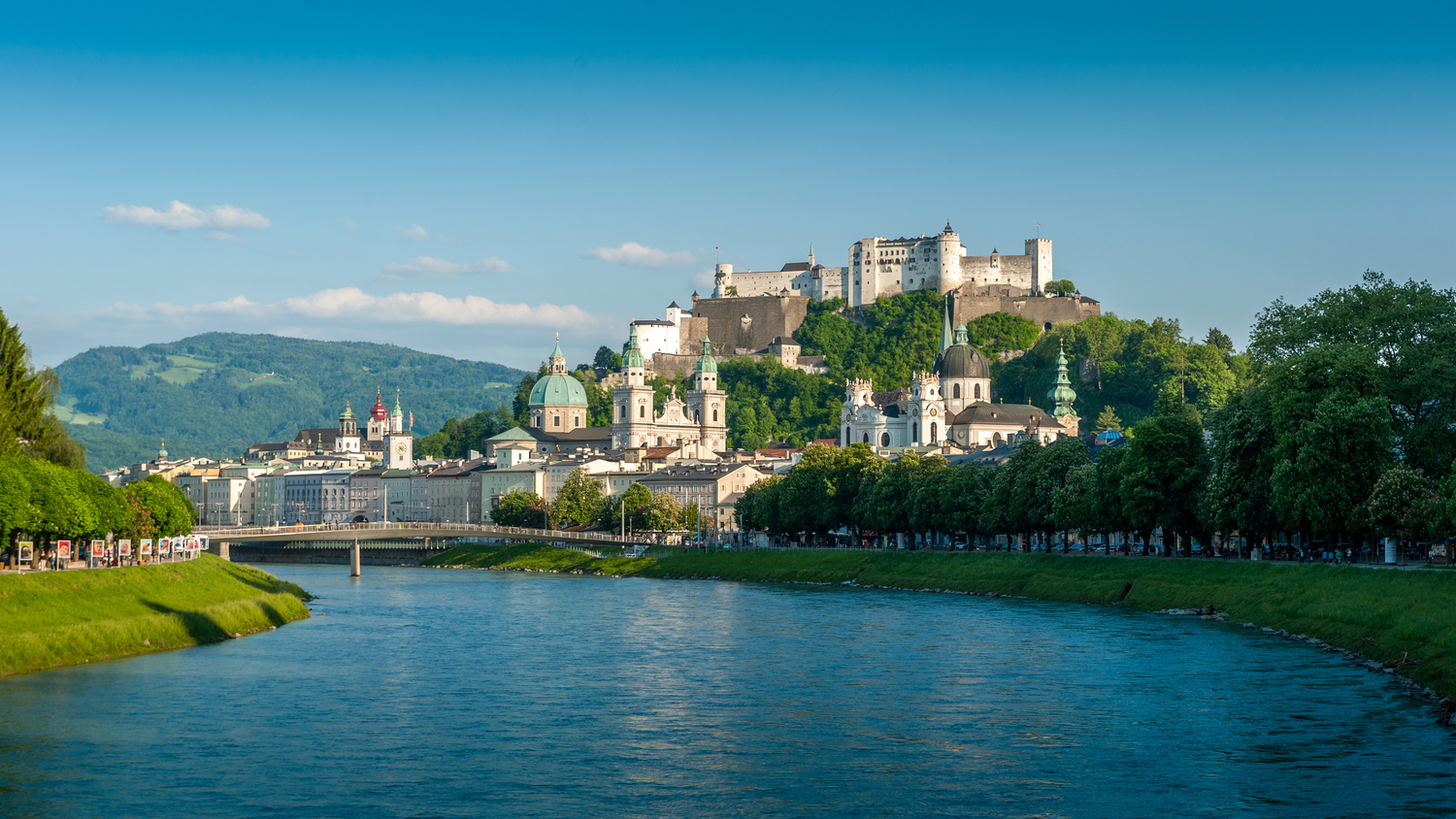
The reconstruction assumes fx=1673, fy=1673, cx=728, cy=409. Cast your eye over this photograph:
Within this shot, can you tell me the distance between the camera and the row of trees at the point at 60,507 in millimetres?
51688

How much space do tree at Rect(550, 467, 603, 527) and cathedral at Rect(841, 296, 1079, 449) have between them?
27.3 meters

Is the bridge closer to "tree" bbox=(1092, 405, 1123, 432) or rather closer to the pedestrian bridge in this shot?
the pedestrian bridge

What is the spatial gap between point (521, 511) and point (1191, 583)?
101066mm

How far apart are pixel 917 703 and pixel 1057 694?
12.3ft

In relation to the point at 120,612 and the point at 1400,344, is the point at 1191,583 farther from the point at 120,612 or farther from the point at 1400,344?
the point at 120,612

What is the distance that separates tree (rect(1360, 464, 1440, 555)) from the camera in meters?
51.9

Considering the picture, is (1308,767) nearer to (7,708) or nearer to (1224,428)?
(7,708)

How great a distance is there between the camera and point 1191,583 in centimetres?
6350

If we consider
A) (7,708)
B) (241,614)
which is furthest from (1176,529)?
(7,708)

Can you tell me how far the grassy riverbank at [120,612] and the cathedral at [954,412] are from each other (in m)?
105

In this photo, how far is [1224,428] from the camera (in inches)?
2586

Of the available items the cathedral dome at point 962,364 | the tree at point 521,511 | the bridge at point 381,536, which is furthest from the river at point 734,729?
the cathedral dome at point 962,364

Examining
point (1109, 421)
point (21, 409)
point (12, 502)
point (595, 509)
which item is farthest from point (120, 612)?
point (1109, 421)

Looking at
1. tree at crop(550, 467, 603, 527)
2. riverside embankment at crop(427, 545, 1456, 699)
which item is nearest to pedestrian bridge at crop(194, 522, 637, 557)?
riverside embankment at crop(427, 545, 1456, 699)
